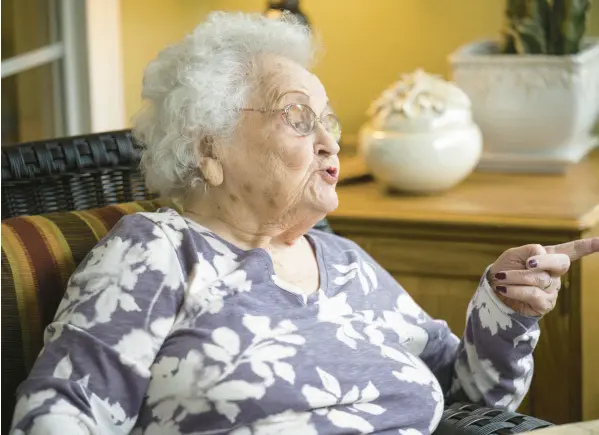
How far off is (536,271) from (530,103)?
3.23 ft

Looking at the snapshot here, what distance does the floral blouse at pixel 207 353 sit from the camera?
1416 millimetres

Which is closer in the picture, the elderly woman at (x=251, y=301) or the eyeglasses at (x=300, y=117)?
the elderly woman at (x=251, y=301)

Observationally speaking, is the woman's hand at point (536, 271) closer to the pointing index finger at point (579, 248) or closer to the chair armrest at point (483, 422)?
the pointing index finger at point (579, 248)

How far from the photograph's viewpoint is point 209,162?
163 cm

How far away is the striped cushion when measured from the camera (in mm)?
1547

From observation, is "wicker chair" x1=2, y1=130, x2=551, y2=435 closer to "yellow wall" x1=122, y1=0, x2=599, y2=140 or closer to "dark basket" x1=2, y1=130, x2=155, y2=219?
"dark basket" x1=2, y1=130, x2=155, y2=219

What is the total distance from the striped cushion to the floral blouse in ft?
0.34

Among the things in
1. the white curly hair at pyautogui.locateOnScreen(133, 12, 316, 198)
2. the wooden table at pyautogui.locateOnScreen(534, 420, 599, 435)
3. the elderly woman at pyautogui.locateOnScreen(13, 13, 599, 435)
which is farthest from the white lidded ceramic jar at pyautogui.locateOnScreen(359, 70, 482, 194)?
the wooden table at pyautogui.locateOnScreen(534, 420, 599, 435)

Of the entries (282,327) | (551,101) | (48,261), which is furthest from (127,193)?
(551,101)

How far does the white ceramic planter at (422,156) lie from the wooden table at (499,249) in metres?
0.04

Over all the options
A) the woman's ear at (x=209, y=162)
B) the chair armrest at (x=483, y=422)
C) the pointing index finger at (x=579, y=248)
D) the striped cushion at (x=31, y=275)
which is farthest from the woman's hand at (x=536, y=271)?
the striped cushion at (x=31, y=275)

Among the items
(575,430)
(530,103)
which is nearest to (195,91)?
(575,430)

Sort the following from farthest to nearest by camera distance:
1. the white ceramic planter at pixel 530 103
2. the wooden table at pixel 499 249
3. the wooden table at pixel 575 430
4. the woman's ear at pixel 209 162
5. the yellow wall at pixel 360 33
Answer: the yellow wall at pixel 360 33 → the white ceramic planter at pixel 530 103 → the wooden table at pixel 499 249 → the woman's ear at pixel 209 162 → the wooden table at pixel 575 430

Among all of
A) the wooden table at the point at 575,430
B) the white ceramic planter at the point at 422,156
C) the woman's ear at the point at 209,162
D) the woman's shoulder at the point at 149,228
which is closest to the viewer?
the wooden table at the point at 575,430
